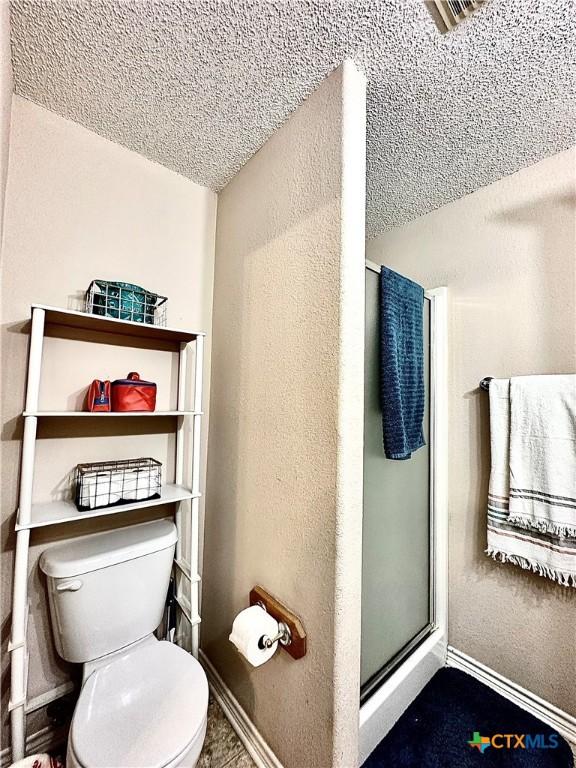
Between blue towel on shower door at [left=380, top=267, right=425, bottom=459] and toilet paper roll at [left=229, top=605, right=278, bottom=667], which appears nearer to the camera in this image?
toilet paper roll at [left=229, top=605, right=278, bottom=667]

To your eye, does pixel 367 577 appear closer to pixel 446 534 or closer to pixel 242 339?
pixel 446 534

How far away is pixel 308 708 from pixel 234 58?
197 centimetres

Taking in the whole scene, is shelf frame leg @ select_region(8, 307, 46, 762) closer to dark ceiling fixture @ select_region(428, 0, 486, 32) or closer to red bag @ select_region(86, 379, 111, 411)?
red bag @ select_region(86, 379, 111, 411)

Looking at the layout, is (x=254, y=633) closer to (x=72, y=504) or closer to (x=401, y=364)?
(x=72, y=504)

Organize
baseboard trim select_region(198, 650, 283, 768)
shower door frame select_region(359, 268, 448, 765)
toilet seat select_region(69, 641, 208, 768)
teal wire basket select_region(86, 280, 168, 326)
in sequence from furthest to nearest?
shower door frame select_region(359, 268, 448, 765)
teal wire basket select_region(86, 280, 168, 326)
baseboard trim select_region(198, 650, 283, 768)
toilet seat select_region(69, 641, 208, 768)

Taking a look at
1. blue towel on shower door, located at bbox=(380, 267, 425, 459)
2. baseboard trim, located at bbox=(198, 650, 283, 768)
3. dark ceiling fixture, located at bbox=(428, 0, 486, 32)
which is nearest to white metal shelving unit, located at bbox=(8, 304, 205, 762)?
baseboard trim, located at bbox=(198, 650, 283, 768)

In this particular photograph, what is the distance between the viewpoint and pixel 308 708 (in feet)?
2.96

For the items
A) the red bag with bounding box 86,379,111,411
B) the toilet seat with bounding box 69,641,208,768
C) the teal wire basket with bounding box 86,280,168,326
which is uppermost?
the teal wire basket with bounding box 86,280,168,326

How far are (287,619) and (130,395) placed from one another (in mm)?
924

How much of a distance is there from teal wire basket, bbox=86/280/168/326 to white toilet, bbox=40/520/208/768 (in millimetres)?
838

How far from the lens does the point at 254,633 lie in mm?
957

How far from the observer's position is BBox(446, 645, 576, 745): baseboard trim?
116 centimetres

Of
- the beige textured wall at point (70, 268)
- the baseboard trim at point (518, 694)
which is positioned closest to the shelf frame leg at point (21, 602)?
the beige textured wall at point (70, 268)

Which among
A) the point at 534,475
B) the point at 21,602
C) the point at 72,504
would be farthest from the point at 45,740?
the point at 534,475
